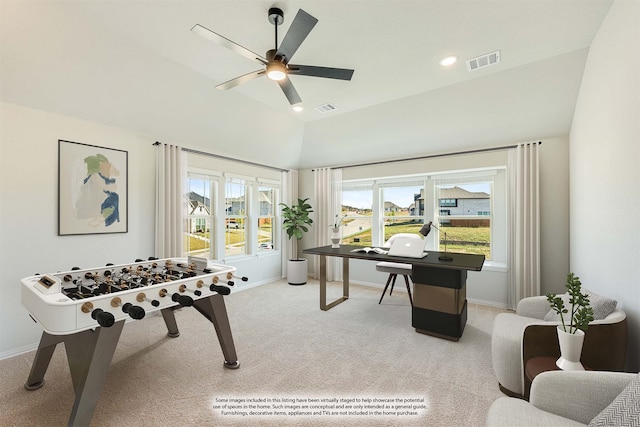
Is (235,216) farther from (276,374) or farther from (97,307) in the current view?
(97,307)

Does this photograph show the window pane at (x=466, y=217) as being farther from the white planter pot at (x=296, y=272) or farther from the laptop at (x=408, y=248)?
the white planter pot at (x=296, y=272)

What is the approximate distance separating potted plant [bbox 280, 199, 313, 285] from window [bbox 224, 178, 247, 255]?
29.9 inches

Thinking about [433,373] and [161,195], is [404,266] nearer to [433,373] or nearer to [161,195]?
[433,373]

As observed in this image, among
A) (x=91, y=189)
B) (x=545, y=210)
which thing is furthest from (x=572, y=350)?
(x=91, y=189)

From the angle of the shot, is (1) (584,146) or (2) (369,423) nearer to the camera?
(2) (369,423)

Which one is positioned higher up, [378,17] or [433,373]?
[378,17]

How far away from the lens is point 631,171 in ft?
5.38

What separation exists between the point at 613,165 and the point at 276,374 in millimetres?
2971

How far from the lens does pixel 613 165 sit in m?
1.94

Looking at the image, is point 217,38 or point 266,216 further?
point 266,216

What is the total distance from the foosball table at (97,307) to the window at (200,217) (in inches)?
70.4

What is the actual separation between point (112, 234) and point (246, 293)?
210cm

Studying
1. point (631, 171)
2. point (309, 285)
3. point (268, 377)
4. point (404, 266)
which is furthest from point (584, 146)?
point (309, 285)

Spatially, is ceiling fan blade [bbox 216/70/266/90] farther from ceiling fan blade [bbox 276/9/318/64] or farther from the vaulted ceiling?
the vaulted ceiling
